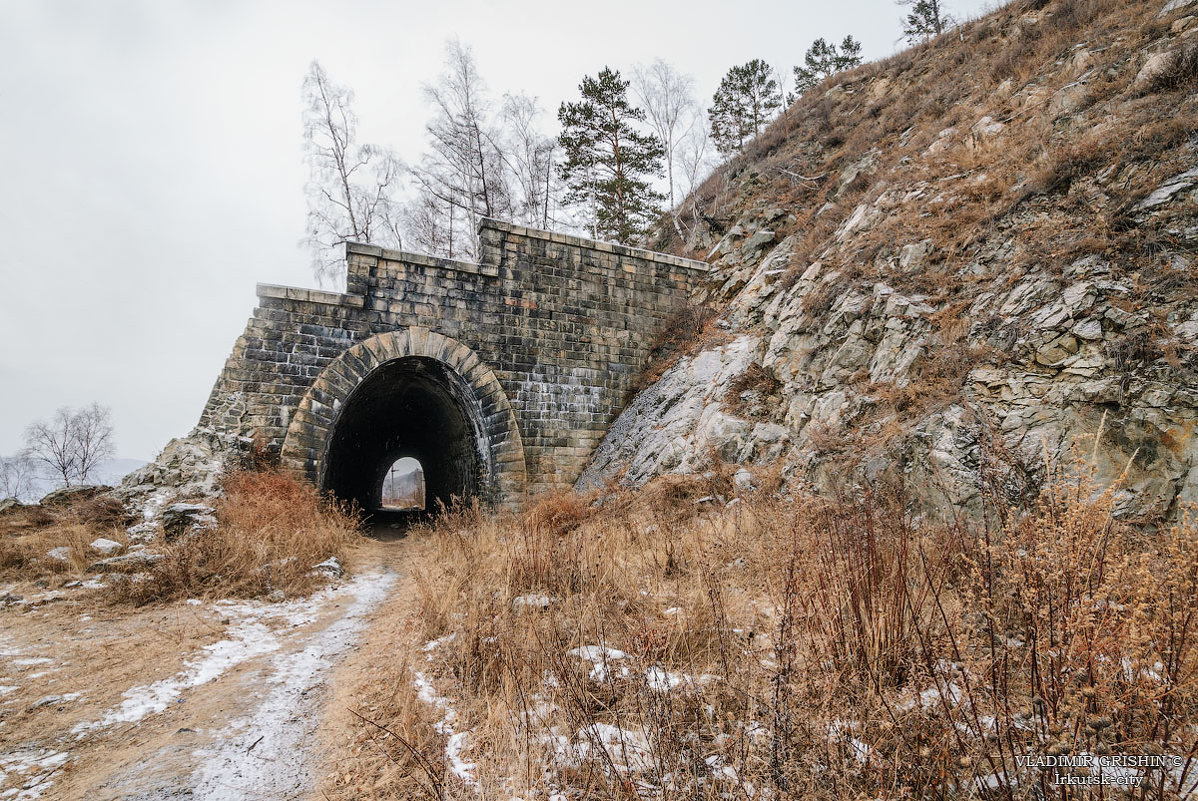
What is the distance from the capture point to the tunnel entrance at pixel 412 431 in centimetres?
1175

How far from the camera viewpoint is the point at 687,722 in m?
2.61

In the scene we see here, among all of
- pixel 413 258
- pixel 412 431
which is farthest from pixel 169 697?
pixel 412 431

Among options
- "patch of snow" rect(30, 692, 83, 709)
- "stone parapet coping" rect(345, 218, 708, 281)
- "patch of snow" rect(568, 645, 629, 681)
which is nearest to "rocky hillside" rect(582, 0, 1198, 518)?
"stone parapet coping" rect(345, 218, 708, 281)

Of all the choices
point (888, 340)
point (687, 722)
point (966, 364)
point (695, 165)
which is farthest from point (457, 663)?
point (695, 165)

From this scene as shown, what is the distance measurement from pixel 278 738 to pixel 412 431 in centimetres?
1521

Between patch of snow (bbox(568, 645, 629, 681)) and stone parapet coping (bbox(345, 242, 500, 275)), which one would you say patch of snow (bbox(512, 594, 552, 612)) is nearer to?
patch of snow (bbox(568, 645, 629, 681))

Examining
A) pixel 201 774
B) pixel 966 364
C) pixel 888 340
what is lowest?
pixel 201 774

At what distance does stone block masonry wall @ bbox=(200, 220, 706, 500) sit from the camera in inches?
396

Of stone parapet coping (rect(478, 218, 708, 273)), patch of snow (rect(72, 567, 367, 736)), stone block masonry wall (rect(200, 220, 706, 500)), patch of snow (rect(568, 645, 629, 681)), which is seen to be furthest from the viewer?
stone parapet coping (rect(478, 218, 708, 273))

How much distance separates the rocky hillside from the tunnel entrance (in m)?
3.40

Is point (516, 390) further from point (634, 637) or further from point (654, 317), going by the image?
point (634, 637)

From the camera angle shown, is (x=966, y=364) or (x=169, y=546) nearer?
(x=966, y=364)

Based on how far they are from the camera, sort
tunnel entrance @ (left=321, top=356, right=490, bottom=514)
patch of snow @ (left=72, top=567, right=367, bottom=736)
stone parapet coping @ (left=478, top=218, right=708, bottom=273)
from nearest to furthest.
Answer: patch of snow @ (left=72, top=567, right=367, bottom=736) < tunnel entrance @ (left=321, top=356, right=490, bottom=514) < stone parapet coping @ (left=478, top=218, right=708, bottom=273)

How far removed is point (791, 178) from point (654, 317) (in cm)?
664
